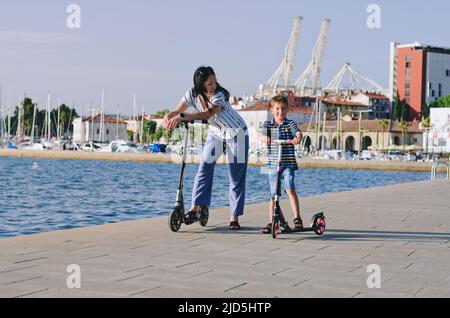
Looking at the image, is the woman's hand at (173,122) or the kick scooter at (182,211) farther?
the kick scooter at (182,211)

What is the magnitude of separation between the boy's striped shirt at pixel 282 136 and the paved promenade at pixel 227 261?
2.81ft

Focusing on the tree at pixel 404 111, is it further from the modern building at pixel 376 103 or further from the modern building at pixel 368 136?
the modern building at pixel 368 136

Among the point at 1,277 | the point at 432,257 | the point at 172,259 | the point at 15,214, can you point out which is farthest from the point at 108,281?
the point at 15,214

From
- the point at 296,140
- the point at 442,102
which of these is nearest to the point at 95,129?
the point at 442,102

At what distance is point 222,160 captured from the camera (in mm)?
77000

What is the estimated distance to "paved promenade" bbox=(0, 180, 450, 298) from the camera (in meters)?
5.22

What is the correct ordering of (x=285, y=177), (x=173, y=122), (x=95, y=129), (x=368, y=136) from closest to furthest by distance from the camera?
(x=173, y=122)
(x=285, y=177)
(x=368, y=136)
(x=95, y=129)

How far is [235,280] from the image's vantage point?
18.3ft

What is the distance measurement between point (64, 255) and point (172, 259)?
0.96m

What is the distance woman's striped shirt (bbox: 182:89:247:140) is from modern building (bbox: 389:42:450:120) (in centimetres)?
15386

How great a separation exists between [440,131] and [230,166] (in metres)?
117

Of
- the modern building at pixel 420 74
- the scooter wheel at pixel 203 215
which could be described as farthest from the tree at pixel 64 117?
the scooter wheel at pixel 203 215

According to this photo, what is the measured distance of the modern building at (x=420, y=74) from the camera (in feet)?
517

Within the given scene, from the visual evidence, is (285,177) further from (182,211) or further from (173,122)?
(173,122)
